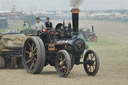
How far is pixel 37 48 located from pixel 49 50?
1.53 feet

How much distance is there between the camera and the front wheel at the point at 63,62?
1207cm

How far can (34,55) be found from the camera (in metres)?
13.3

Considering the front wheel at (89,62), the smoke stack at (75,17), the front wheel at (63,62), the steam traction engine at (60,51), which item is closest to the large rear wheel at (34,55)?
the steam traction engine at (60,51)

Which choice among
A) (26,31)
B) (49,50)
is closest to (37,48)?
(49,50)

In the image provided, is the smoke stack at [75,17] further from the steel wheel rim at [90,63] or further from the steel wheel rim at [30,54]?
the steel wheel rim at [30,54]

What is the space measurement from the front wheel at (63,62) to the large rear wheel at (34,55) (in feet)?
1.58

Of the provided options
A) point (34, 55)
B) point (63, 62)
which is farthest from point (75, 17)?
point (34, 55)

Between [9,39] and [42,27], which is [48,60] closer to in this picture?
[42,27]

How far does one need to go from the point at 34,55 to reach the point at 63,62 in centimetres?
127

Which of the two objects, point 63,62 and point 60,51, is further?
point 60,51

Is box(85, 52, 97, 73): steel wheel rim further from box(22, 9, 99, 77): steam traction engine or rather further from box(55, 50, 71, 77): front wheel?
box(55, 50, 71, 77): front wheel

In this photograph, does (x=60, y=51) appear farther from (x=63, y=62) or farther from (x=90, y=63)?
(x=90, y=63)

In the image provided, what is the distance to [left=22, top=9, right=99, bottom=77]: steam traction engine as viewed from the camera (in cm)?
1247

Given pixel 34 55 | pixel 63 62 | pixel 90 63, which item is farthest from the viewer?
pixel 34 55
